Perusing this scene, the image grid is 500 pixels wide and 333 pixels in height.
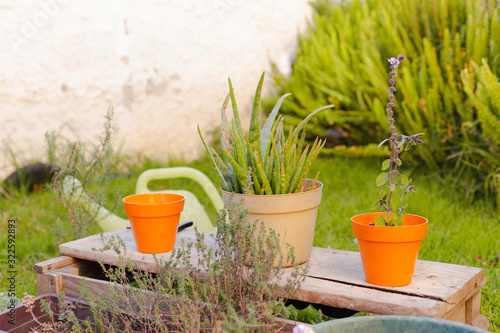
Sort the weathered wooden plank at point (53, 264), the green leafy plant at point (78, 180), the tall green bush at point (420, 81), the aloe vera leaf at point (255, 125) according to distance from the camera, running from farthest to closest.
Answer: the tall green bush at point (420, 81) → the green leafy plant at point (78, 180) → the weathered wooden plank at point (53, 264) → the aloe vera leaf at point (255, 125)

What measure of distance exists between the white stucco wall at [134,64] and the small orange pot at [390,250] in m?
3.32

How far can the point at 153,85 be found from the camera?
4914mm

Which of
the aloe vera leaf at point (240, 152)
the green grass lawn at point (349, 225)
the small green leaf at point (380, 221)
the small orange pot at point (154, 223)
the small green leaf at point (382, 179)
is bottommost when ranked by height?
the green grass lawn at point (349, 225)

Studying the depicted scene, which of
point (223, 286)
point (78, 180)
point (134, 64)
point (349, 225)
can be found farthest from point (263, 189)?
point (134, 64)

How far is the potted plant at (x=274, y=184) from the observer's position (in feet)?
4.96

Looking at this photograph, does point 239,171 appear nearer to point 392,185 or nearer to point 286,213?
point 286,213

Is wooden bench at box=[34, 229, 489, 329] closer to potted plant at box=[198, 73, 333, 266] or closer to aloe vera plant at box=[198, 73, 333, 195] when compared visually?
potted plant at box=[198, 73, 333, 266]

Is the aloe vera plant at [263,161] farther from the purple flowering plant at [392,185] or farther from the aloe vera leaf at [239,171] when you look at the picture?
the purple flowering plant at [392,185]

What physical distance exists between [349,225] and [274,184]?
1.80 metres

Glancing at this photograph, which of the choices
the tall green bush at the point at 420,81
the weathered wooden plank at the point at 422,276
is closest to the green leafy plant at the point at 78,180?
the weathered wooden plank at the point at 422,276

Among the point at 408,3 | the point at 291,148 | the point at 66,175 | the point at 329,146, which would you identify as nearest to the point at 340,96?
the point at 329,146

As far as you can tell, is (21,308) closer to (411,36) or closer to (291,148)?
(291,148)

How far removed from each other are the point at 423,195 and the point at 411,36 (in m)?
1.42

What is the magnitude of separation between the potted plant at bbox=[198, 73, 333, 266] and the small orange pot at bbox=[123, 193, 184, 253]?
20 cm
